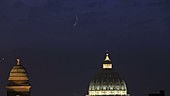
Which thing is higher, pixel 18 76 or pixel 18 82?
pixel 18 76

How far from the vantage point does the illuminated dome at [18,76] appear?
184 metres

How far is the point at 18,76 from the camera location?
185 meters

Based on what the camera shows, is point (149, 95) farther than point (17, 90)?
Yes

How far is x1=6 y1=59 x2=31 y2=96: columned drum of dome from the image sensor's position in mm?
181625

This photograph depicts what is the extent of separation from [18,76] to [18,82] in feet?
4.82

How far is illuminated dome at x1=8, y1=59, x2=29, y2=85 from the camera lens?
183762mm

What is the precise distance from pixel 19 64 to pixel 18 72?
10.4 feet

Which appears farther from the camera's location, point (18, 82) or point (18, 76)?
point (18, 76)

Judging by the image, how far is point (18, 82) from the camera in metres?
184

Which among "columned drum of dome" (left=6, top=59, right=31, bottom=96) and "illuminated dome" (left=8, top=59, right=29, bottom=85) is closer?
"columned drum of dome" (left=6, top=59, right=31, bottom=96)

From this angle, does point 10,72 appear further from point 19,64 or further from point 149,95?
point 149,95

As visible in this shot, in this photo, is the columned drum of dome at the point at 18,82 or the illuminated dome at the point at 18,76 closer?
the columned drum of dome at the point at 18,82

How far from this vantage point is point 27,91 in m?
182

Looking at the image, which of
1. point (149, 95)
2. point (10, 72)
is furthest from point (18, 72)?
point (149, 95)
